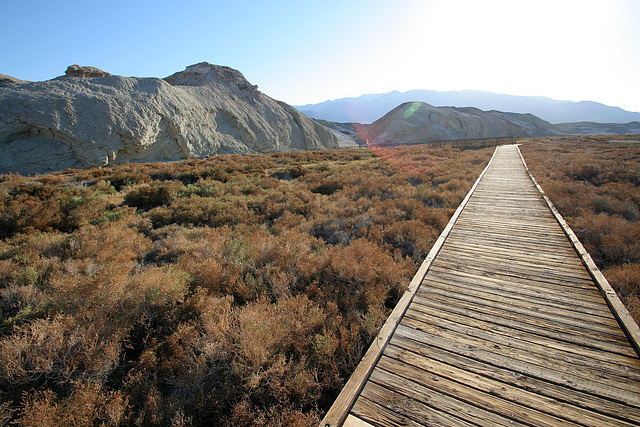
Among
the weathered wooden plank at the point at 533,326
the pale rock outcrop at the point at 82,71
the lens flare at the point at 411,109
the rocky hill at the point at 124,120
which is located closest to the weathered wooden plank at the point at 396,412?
the weathered wooden plank at the point at 533,326

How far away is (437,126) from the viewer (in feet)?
238

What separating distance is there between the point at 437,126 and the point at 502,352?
80828 millimetres

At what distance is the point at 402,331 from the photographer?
299 cm

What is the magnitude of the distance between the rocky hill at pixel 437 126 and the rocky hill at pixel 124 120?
41403 millimetres

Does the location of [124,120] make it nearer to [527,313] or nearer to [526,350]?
[527,313]

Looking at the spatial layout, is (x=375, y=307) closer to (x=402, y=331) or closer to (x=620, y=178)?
(x=402, y=331)

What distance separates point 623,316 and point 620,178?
42.3 ft

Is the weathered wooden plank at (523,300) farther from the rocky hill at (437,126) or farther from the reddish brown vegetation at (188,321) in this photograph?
the rocky hill at (437,126)

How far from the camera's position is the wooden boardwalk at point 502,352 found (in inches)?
82.6

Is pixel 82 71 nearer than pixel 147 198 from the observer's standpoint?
No

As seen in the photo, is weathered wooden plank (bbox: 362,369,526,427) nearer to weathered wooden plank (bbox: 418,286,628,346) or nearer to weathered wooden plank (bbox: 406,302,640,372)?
weathered wooden plank (bbox: 406,302,640,372)

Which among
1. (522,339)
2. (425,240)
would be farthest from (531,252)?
(522,339)

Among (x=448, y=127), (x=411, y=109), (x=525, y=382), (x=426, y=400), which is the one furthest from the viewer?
(x=411, y=109)

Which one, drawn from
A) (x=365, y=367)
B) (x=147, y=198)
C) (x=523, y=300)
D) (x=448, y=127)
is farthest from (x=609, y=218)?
(x=448, y=127)
